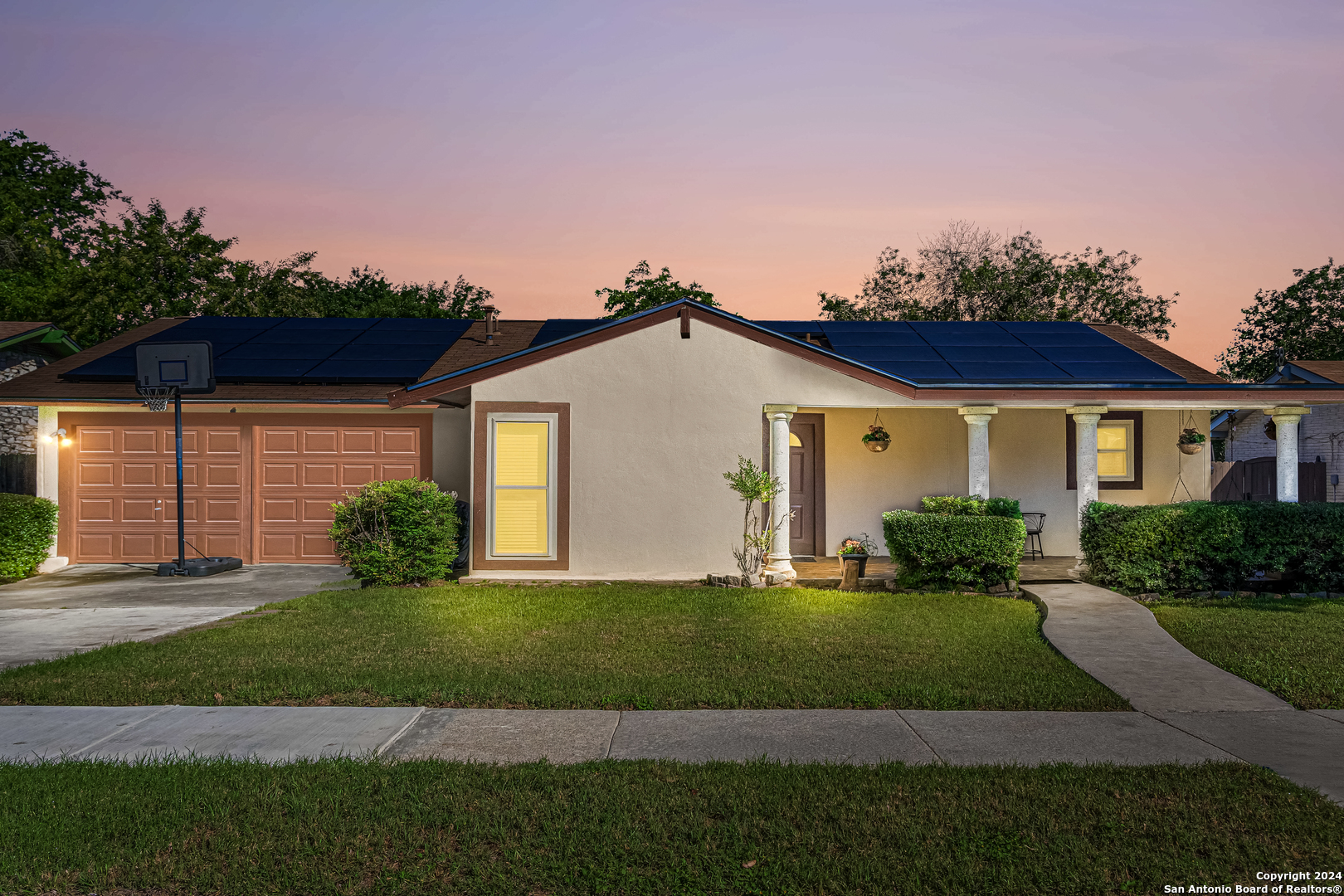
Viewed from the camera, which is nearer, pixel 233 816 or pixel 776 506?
pixel 233 816

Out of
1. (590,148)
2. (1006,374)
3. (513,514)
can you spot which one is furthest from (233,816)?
(590,148)

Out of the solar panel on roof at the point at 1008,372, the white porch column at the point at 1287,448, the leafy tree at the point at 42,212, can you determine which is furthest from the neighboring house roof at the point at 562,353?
the leafy tree at the point at 42,212

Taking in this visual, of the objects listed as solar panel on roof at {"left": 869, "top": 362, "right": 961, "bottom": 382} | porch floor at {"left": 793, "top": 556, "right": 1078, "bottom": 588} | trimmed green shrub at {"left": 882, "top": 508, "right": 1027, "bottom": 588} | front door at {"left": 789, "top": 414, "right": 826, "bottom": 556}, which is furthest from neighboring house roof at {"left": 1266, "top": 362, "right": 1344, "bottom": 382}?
trimmed green shrub at {"left": 882, "top": 508, "right": 1027, "bottom": 588}

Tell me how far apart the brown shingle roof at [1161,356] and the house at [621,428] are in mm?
104

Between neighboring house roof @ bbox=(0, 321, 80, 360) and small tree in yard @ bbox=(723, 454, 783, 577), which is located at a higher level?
neighboring house roof @ bbox=(0, 321, 80, 360)

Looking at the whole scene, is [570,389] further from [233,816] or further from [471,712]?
[233,816]

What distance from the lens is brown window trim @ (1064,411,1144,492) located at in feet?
48.7

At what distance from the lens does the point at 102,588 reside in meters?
12.2

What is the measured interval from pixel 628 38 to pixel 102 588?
1163 cm

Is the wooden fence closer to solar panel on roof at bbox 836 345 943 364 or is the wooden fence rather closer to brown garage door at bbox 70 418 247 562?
solar panel on roof at bbox 836 345 943 364

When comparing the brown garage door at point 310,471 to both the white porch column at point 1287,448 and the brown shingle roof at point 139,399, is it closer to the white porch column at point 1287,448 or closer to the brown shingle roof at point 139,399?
the brown shingle roof at point 139,399

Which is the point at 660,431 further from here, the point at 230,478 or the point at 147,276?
the point at 147,276

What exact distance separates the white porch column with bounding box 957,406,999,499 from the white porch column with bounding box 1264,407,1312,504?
4486 millimetres

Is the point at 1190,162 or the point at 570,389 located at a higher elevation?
the point at 1190,162
